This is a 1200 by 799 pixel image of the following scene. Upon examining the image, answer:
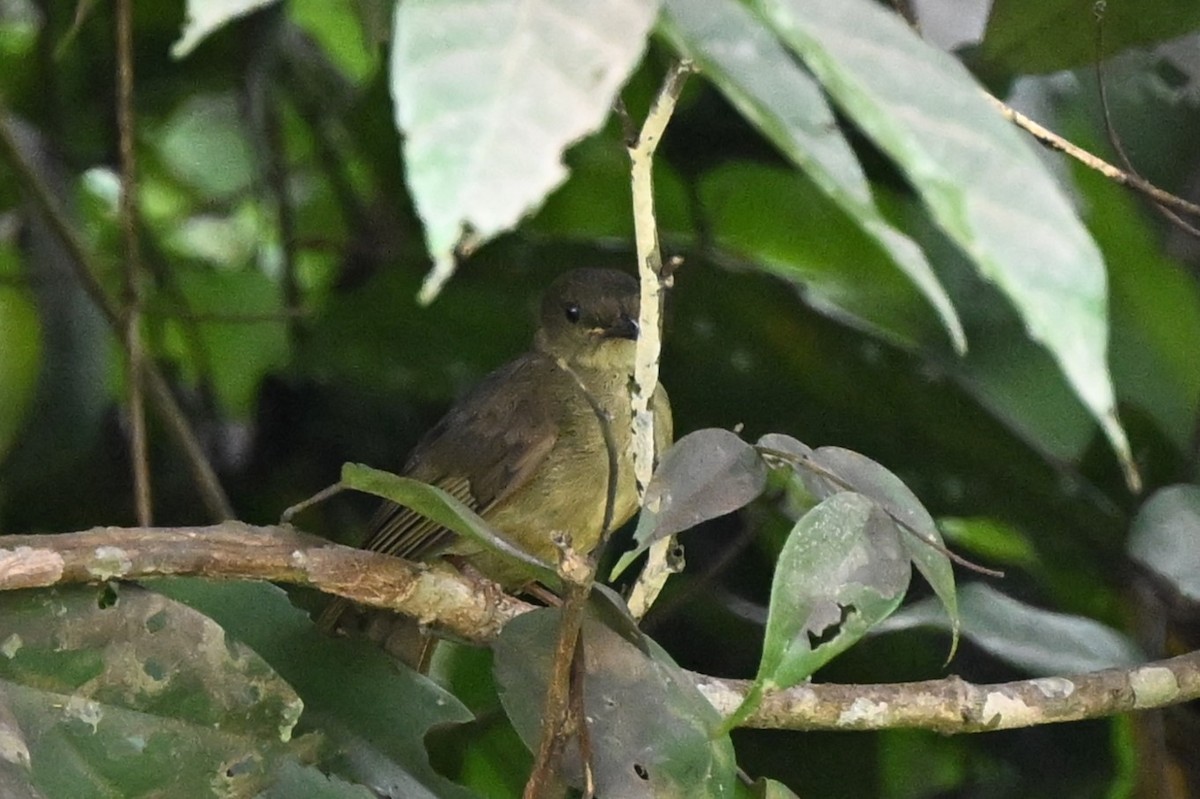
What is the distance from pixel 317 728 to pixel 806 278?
1752 mm

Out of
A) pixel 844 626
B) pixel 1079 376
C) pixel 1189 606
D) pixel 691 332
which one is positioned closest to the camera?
pixel 1079 376

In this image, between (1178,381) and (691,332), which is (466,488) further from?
(1178,381)

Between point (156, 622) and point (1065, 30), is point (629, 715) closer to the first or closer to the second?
point (156, 622)

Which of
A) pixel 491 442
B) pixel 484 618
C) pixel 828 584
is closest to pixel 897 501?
pixel 828 584

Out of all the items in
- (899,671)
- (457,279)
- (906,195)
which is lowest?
(899,671)

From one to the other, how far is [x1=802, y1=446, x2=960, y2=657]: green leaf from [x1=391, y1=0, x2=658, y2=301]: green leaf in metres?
0.96

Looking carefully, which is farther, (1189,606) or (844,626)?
(1189,606)

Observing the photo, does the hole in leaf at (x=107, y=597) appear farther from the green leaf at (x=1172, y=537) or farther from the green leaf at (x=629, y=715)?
the green leaf at (x=1172, y=537)

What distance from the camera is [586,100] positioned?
31.2 inches

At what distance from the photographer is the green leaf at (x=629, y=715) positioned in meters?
1.62

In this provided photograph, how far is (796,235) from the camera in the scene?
3.37 metres

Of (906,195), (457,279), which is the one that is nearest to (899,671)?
(906,195)

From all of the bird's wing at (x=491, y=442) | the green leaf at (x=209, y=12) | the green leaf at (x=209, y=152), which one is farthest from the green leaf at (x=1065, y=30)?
the green leaf at (x=209, y=152)

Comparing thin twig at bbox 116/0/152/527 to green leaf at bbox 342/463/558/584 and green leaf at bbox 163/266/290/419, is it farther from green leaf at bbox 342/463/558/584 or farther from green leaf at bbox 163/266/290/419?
green leaf at bbox 342/463/558/584
